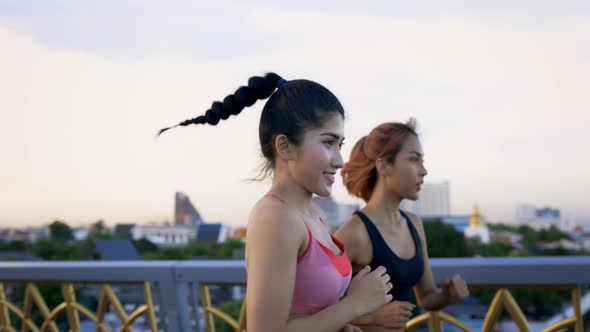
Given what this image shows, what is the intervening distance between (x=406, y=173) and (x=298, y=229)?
1155mm

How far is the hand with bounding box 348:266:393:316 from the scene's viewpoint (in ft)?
4.77

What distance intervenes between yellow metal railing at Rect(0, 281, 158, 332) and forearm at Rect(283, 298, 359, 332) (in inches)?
74.4

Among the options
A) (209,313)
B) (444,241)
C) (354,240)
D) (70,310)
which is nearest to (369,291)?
(354,240)

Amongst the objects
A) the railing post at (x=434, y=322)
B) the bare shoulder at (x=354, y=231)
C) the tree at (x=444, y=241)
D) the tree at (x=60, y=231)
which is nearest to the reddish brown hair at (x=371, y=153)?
the bare shoulder at (x=354, y=231)

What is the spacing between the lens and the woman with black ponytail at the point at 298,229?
4.48 feet

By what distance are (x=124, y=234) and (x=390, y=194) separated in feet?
306

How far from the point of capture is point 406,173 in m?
2.49

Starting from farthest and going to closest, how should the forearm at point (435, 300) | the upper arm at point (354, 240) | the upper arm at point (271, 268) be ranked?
the forearm at point (435, 300)
the upper arm at point (354, 240)
the upper arm at point (271, 268)

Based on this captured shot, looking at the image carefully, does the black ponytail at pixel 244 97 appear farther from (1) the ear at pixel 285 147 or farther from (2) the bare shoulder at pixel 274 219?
(2) the bare shoulder at pixel 274 219

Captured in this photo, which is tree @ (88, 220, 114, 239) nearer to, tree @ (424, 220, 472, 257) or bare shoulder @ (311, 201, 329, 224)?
tree @ (424, 220, 472, 257)

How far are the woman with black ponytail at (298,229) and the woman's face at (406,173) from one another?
93 cm

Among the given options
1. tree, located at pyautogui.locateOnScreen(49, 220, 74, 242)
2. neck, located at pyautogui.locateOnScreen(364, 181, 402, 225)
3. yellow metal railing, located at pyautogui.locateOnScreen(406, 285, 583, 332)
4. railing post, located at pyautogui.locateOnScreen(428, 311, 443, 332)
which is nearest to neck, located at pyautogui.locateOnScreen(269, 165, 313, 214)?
neck, located at pyautogui.locateOnScreen(364, 181, 402, 225)

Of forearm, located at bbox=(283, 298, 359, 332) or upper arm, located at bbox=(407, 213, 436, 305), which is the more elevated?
forearm, located at bbox=(283, 298, 359, 332)

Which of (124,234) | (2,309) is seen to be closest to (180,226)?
(124,234)
